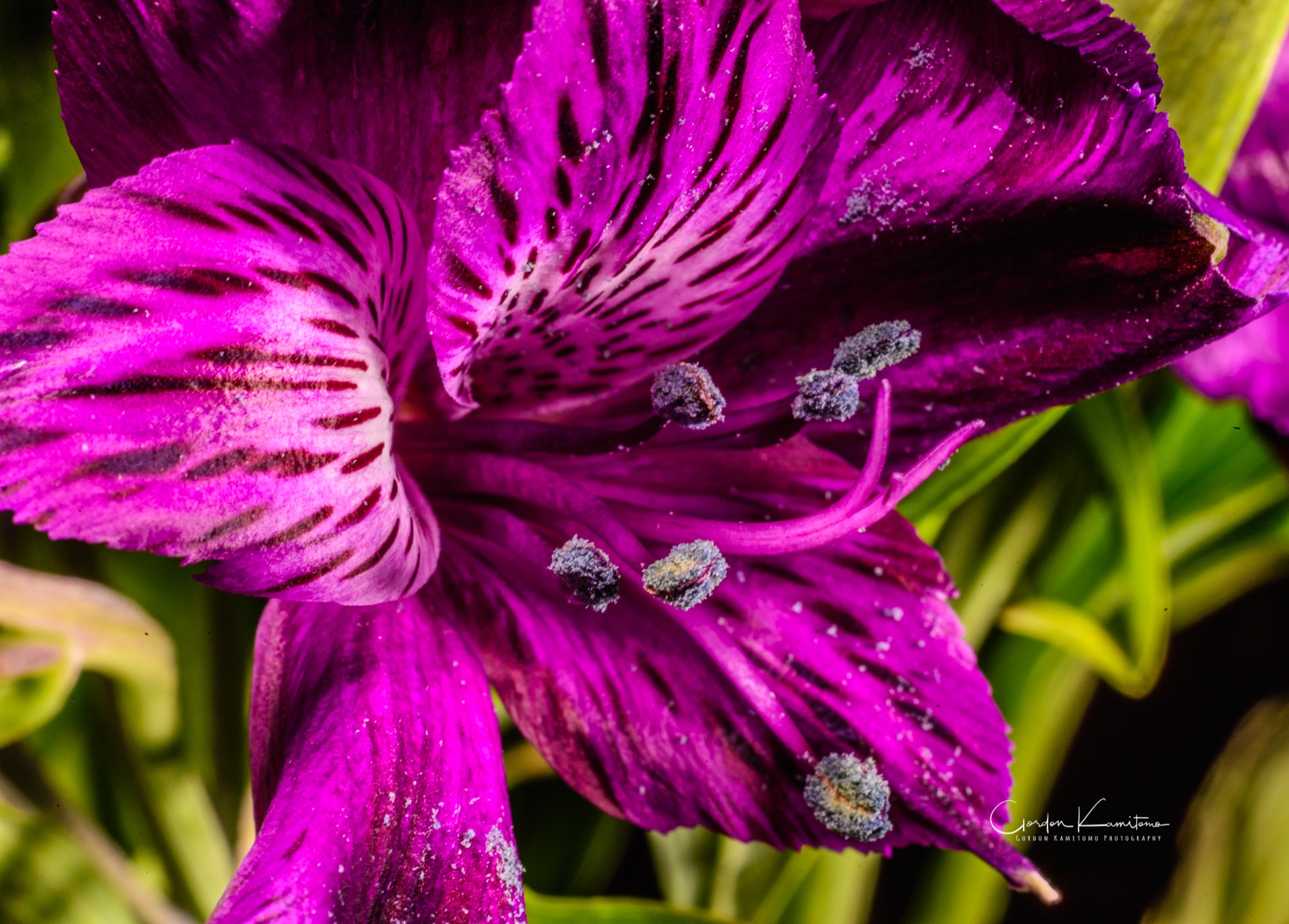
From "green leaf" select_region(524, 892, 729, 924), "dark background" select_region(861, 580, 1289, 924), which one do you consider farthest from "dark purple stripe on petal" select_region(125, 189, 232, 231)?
"dark background" select_region(861, 580, 1289, 924)

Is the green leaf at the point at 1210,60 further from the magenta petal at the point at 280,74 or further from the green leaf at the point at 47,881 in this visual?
the green leaf at the point at 47,881

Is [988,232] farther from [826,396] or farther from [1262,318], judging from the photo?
[1262,318]

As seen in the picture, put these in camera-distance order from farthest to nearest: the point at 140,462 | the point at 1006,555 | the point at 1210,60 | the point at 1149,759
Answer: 1. the point at 1149,759
2. the point at 1006,555
3. the point at 1210,60
4. the point at 140,462

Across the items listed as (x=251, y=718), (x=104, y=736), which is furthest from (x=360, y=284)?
(x=104, y=736)

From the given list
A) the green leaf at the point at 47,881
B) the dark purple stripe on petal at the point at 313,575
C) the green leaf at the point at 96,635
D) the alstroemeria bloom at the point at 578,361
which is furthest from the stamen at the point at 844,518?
the green leaf at the point at 47,881

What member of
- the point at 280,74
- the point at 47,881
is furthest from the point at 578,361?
the point at 47,881

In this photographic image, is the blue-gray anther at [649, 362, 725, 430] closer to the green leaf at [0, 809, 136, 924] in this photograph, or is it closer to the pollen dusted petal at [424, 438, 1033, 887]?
the pollen dusted petal at [424, 438, 1033, 887]
